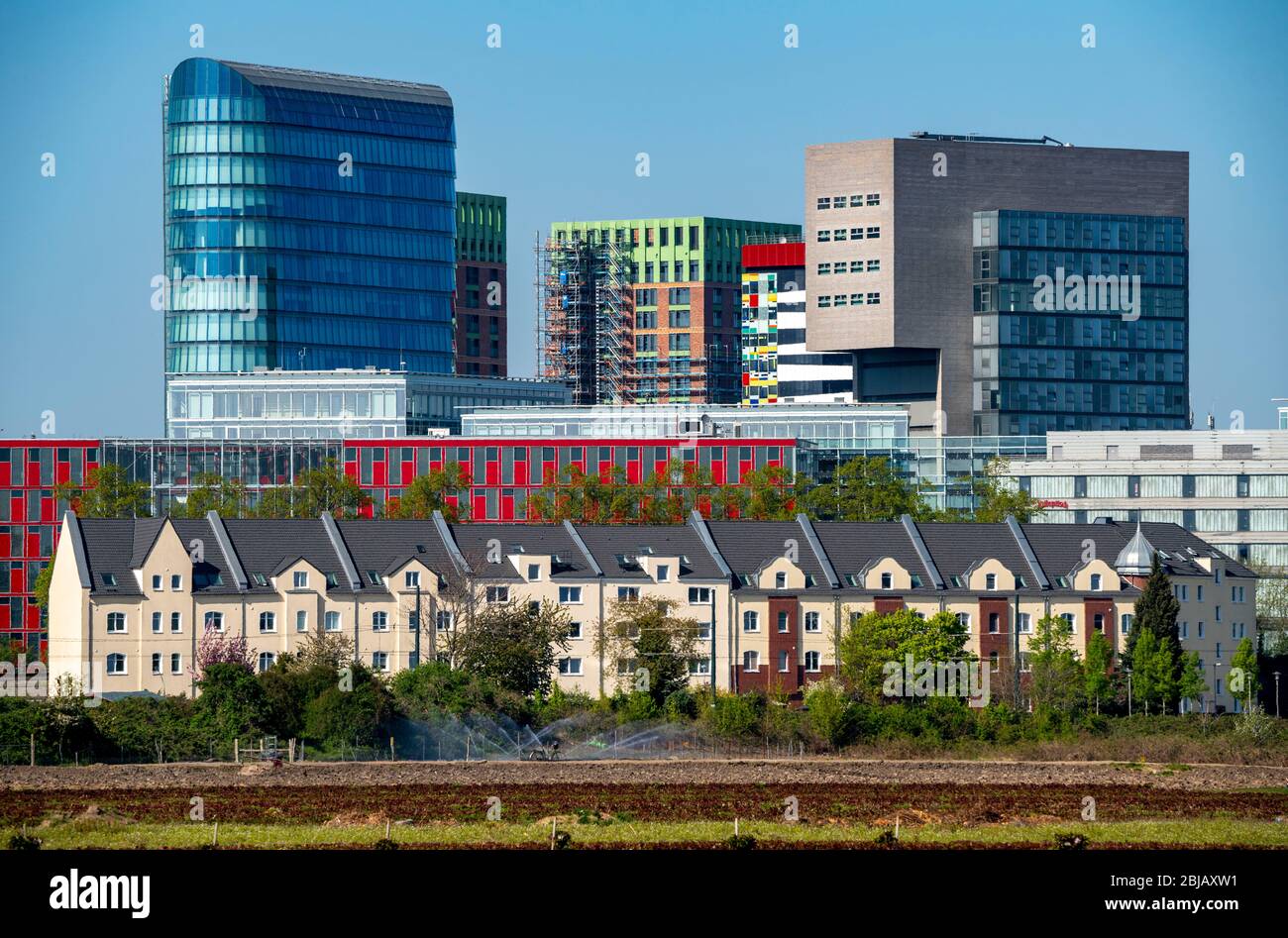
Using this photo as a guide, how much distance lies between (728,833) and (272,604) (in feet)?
168

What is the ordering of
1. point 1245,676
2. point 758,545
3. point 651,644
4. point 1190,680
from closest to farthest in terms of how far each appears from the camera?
point 651,644, point 1190,680, point 1245,676, point 758,545

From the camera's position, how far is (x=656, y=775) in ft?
333

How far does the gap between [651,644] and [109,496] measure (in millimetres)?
61938

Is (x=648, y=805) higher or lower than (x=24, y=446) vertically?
lower

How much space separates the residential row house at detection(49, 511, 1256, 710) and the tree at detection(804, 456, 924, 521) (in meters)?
30.9

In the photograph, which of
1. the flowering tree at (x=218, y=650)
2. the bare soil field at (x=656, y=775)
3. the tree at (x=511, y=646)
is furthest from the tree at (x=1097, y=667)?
the flowering tree at (x=218, y=650)

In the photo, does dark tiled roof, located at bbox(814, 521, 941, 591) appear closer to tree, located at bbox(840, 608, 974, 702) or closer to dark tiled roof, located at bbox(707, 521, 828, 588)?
dark tiled roof, located at bbox(707, 521, 828, 588)

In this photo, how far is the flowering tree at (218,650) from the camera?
121500 millimetres

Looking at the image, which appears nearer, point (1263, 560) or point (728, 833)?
point (728, 833)

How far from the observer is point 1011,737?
114 m

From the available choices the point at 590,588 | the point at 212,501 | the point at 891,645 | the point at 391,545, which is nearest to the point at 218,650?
the point at 391,545

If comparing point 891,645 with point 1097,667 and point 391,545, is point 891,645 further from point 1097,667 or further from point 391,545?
point 391,545
